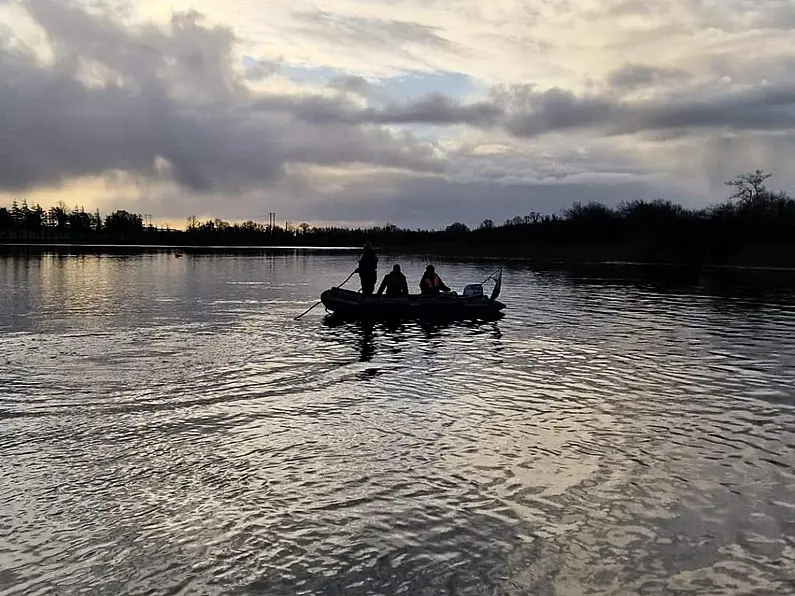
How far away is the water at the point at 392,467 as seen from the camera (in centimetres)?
630

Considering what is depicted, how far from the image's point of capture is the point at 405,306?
23.0 m

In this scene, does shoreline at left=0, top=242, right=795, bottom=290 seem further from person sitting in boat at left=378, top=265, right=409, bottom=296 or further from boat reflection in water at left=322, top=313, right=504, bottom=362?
boat reflection in water at left=322, top=313, right=504, bottom=362

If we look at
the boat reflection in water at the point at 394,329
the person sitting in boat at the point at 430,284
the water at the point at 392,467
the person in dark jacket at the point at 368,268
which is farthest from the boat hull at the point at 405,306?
the water at the point at 392,467

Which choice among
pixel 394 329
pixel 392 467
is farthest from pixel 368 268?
pixel 392 467

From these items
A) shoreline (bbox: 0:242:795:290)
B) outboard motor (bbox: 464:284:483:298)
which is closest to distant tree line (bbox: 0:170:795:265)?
shoreline (bbox: 0:242:795:290)

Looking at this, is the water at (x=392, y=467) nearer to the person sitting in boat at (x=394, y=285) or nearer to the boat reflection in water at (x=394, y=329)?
the boat reflection in water at (x=394, y=329)

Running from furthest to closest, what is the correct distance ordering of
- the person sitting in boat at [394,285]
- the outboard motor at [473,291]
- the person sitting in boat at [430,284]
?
the outboard motor at [473,291]
the person sitting in boat at [430,284]
the person sitting in boat at [394,285]

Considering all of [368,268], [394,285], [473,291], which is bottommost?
[473,291]

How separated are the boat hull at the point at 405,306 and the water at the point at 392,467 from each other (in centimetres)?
443

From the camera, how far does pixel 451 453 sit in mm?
9375

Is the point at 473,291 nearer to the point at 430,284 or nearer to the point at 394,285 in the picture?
the point at 430,284

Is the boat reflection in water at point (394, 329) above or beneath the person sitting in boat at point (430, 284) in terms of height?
beneath

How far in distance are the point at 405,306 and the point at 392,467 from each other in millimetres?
14284

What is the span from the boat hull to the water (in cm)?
443
